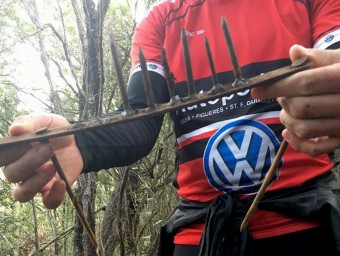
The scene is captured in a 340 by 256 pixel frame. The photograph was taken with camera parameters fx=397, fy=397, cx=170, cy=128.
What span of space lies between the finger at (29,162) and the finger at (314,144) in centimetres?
59

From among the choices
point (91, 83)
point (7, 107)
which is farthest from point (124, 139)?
point (7, 107)

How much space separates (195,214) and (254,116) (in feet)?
1.30

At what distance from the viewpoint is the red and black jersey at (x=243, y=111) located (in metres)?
1.29

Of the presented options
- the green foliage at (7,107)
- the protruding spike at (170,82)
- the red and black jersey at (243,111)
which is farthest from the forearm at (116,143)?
the green foliage at (7,107)

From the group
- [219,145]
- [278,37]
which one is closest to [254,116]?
[219,145]

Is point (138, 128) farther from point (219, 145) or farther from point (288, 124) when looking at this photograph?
Answer: point (288, 124)

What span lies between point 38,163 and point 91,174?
5.48ft

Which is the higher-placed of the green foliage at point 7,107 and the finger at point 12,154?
the green foliage at point 7,107

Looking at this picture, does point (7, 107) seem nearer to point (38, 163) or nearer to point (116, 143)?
point (116, 143)

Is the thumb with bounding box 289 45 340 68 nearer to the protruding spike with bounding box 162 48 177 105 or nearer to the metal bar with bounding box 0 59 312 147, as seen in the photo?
the metal bar with bounding box 0 59 312 147

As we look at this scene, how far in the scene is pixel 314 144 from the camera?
0.95 meters

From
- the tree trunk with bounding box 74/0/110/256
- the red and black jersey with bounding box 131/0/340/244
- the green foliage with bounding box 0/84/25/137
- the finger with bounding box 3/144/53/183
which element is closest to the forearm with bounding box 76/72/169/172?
the red and black jersey with bounding box 131/0/340/244

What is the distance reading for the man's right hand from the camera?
0.97 meters

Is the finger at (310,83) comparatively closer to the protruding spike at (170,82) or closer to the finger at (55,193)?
the protruding spike at (170,82)
